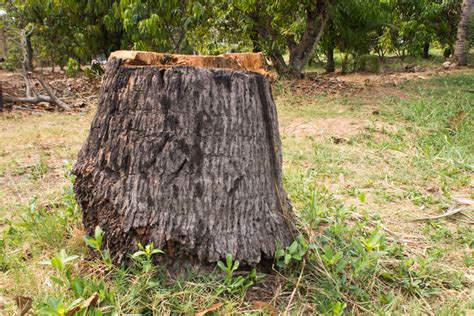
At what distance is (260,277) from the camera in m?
1.52

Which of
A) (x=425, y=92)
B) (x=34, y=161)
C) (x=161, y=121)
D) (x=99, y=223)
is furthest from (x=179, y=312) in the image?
(x=425, y=92)

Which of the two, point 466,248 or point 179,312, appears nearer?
point 179,312

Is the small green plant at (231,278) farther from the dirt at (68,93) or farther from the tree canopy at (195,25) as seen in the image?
the dirt at (68,93)

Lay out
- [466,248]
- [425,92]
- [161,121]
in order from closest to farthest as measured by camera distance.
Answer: [161,121] < [466,248] < [425,92]

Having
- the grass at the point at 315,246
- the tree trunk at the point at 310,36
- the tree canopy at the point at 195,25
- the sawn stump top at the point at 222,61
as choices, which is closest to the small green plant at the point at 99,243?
the grass at the point at 315,246

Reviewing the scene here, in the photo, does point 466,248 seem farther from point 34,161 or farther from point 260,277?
point 34,161

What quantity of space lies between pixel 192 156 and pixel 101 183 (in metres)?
0.38

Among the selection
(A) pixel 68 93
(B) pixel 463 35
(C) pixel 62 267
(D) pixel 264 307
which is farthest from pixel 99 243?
(B) pixel 463 35

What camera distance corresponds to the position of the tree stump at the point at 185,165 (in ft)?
4.77

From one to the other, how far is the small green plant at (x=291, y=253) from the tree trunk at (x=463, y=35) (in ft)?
30.3

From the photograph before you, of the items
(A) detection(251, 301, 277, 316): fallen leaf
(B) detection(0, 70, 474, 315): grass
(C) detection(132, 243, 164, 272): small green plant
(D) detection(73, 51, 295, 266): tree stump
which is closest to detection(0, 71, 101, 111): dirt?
(B) detection(0, 70, 474, 315): grass

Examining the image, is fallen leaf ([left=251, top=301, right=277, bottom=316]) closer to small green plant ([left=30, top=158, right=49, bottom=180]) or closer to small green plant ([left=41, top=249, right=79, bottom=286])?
small green plant ([left=41, top=249, right=79, bottom=286])

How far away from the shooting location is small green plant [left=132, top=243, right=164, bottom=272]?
1374 mm

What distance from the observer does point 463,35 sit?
362 inches
